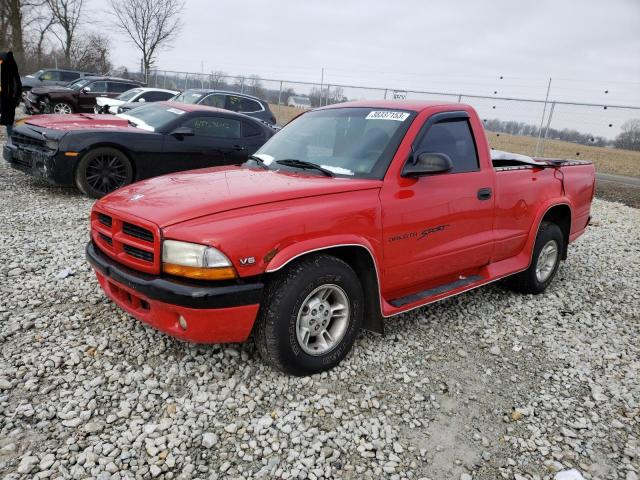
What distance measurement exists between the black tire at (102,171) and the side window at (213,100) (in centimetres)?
574

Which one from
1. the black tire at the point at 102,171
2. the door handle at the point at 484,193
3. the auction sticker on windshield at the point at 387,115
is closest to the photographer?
the auction sticker on windshield at the point at 387,115

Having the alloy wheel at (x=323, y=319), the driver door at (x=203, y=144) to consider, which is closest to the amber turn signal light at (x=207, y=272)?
the alloy wheel at (x=323, y=319)

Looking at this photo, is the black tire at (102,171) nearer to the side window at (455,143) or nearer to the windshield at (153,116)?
the windshield at (153,116)

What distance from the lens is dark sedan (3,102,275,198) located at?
664cm

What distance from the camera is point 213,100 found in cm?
1262

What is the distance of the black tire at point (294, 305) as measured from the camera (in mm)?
2840

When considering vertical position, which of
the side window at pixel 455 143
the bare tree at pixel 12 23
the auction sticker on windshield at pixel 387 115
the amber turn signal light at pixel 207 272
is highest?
the bare tree at pixel 12 23

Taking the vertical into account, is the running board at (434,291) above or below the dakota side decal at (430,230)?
below

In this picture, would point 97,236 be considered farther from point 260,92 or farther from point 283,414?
point 260,92

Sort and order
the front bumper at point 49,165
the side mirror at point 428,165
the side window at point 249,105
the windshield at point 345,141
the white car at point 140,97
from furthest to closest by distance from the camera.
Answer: the white car at point 140,97
the side window at point 249,105
the front bumper at point 49,165
the windshield at point 345,141
the side mirror at point 428,165

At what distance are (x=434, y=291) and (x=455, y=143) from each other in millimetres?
1200

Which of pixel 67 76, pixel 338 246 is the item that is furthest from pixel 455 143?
pixel 67 76

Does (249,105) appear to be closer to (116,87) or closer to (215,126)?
(215,126)

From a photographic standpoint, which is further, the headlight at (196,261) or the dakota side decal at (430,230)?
Result: the dakota side decal at (430,230)
